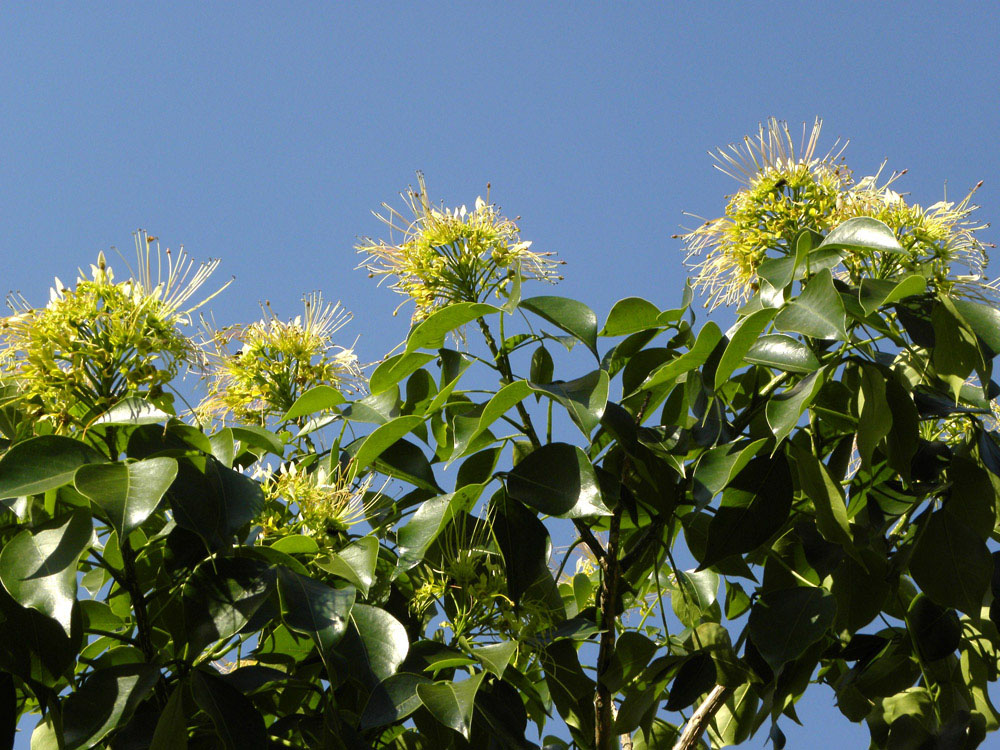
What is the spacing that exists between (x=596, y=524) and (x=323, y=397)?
56 centimetres

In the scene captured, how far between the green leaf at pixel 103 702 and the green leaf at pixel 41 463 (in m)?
0.29

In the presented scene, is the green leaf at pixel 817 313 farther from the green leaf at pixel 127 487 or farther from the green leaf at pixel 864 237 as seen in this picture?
the green leaf at pixel 127 487

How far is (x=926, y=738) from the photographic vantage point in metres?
1.59

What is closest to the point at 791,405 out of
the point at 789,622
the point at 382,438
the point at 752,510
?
the point at 752,510

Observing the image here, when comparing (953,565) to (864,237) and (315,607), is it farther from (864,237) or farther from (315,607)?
(315,607)

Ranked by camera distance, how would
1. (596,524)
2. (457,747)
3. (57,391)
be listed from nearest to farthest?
(57,391) → (457,747) → (596,524)

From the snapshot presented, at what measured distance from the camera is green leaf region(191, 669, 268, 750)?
132cm

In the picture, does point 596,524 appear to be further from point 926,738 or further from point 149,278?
point 149,278

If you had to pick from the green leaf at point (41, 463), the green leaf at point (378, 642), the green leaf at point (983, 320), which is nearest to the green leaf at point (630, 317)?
the green leaf at point (983, 320)

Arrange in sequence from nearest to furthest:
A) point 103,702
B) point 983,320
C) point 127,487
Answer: point 127,487, point 103,702, point 983,320

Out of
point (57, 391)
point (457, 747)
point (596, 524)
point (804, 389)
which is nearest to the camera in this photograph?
point (804, 389)

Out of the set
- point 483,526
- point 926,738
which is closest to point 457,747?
point 483,526

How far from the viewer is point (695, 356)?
1488 mm

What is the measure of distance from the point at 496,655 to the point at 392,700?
159 mm
